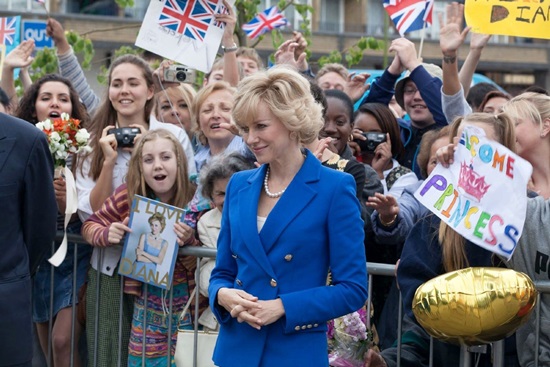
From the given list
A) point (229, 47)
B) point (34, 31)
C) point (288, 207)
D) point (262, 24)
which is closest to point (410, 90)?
point (229, 47)

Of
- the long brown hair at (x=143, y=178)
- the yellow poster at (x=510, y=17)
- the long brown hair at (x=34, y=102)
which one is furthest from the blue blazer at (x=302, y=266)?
the long brown hair at (x=34, y=102)

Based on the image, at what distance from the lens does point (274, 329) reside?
4152 mm

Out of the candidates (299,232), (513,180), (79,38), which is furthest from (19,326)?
(79,38)

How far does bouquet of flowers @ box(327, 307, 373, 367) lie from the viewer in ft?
16.6

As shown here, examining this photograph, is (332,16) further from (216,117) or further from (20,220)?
(20,220)

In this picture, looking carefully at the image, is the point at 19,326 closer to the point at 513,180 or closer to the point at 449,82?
the point at 513,180

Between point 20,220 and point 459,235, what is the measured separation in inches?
80.6

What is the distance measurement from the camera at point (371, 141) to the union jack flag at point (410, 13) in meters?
1.48

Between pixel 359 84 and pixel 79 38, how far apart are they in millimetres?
4974

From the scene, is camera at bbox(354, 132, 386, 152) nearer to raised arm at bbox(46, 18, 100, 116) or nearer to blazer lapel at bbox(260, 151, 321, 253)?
raised arm at bbox(46, 18, 100, 116)

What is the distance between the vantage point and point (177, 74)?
24.2 feet

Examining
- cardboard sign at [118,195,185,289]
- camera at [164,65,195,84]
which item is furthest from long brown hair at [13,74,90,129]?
cardboard sign at [118,195,185,289]

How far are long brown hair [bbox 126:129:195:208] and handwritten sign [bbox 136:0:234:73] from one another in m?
1.11

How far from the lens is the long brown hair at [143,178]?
609cm
